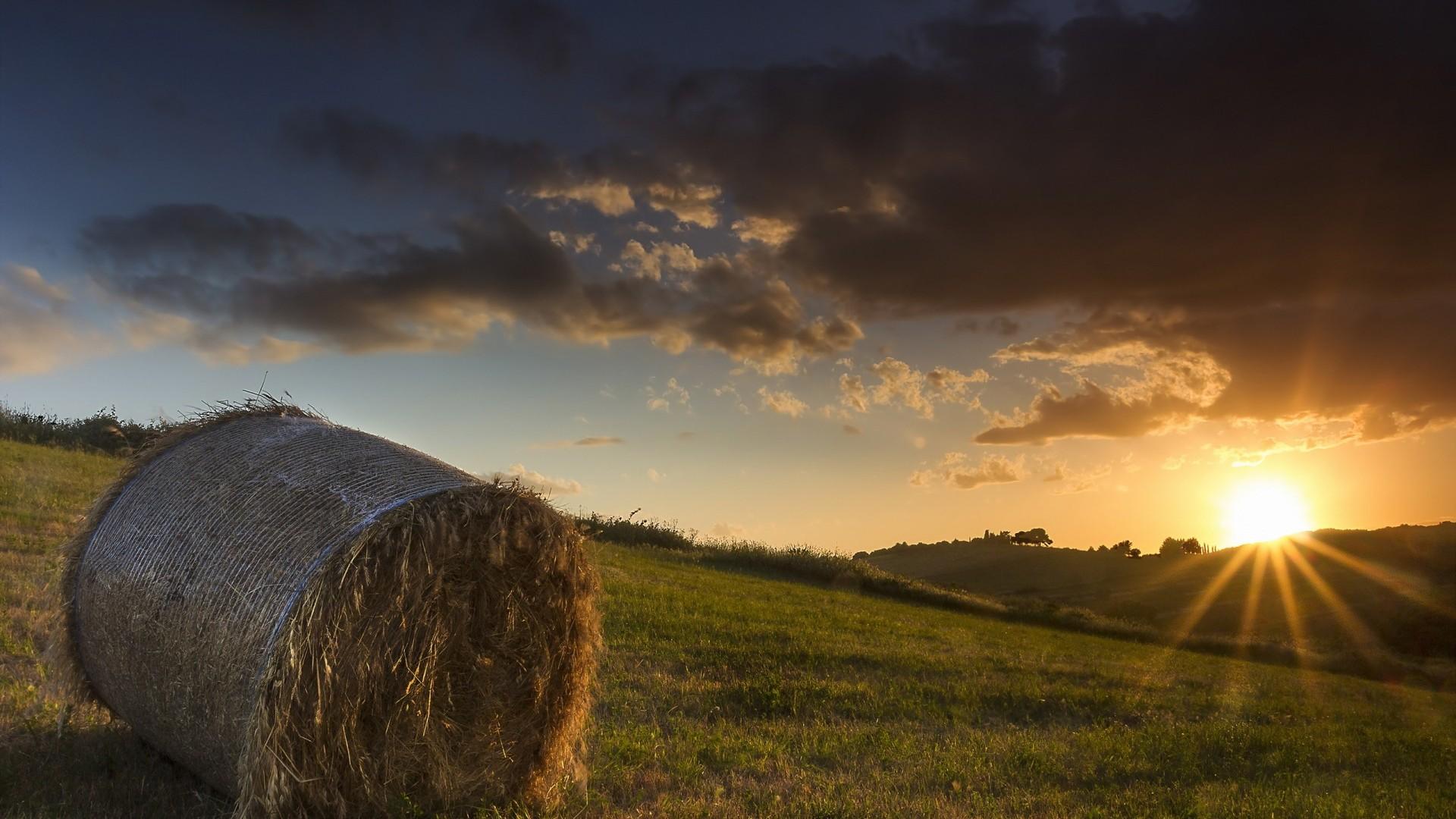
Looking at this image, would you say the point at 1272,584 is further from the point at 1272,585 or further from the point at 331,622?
the point at 331,622

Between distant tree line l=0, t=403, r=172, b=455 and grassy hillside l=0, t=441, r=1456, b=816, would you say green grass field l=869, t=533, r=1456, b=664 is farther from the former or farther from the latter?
distant tree line l=0, t=403, r=172, b=455

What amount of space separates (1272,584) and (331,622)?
5389 centimetres

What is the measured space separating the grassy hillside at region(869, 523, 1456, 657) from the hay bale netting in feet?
124

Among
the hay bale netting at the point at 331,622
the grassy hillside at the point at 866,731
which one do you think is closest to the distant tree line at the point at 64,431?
the grassy hillside at the point at 866,731

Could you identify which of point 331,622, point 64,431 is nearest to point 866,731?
point 331,622

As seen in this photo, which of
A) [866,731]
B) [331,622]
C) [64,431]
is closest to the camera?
[331,622]

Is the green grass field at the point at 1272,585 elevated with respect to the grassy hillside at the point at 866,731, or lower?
elevated

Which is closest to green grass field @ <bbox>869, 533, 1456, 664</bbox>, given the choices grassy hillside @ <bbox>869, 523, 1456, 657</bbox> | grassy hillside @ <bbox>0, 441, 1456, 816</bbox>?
grassy hillside @ <bbox>869, 523, 1456, 657</bbox>

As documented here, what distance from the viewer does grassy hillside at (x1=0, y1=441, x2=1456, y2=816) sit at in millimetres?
8164

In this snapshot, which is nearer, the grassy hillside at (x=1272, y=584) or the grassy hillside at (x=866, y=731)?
the grassy hillside at (x=866, y=731)

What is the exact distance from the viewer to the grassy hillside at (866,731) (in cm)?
816

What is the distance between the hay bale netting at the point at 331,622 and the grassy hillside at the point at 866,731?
0.64 metres

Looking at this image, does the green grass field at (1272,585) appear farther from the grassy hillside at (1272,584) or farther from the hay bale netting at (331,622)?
the hay bale netting at (331,622)

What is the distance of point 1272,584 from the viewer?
49.8 m
